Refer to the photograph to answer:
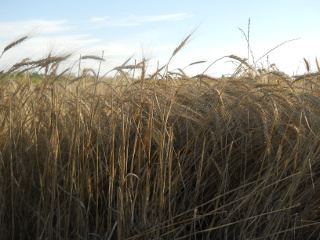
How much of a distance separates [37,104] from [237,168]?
3.28 ft

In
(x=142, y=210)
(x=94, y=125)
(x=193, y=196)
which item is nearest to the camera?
(x=142, y=210)

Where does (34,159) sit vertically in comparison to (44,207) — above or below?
above

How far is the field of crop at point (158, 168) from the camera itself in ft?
5.56

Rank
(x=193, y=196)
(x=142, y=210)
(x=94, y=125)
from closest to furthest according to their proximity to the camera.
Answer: (x=142, y=210)
(x=193, y=196)
(x=94, y=125)

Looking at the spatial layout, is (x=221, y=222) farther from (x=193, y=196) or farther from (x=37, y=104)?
(x=37, y=104)

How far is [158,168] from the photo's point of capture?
170cm

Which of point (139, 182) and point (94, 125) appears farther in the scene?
point (94, 125)

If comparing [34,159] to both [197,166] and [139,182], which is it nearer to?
[139,182]

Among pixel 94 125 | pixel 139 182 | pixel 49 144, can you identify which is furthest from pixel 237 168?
pixel 49 144

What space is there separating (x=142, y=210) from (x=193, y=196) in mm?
253

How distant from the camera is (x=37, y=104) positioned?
205 cm

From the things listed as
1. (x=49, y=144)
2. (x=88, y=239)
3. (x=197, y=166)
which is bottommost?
(x=88, y=239)

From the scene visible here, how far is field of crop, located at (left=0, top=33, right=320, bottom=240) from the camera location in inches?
66.7

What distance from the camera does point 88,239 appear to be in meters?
1.74
